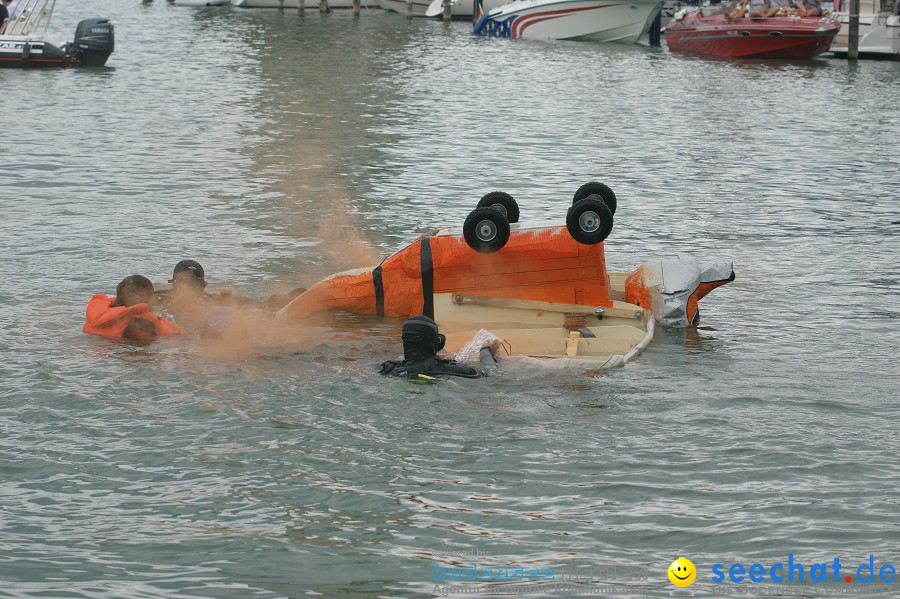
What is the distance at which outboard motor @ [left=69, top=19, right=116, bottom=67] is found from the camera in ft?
122

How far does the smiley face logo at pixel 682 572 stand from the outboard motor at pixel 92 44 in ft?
107

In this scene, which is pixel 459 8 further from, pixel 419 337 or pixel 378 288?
pixel 419 337

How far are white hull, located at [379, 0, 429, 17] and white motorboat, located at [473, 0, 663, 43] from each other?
484 inches

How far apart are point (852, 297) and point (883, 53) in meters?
31.5

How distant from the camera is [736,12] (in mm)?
44594

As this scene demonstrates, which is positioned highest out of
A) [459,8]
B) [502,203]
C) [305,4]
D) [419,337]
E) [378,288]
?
[305,4]

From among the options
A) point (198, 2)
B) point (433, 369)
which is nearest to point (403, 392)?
point (433, 369)

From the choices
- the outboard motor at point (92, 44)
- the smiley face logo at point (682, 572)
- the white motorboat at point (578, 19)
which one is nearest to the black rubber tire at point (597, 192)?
the smiley face logo at point (682, 572)

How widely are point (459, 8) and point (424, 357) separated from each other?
50667mm

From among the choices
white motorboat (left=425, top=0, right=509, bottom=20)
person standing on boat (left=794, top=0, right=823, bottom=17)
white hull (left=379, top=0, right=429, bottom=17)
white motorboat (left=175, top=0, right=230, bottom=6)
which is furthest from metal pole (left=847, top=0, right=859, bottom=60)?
white motorboat (left=175, top=0, right=230, bottom=6)

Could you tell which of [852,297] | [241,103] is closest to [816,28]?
[241,103]

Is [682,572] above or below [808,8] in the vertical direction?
below

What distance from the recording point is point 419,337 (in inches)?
425

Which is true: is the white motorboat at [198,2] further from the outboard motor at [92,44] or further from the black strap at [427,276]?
the black strap at [427,276]
